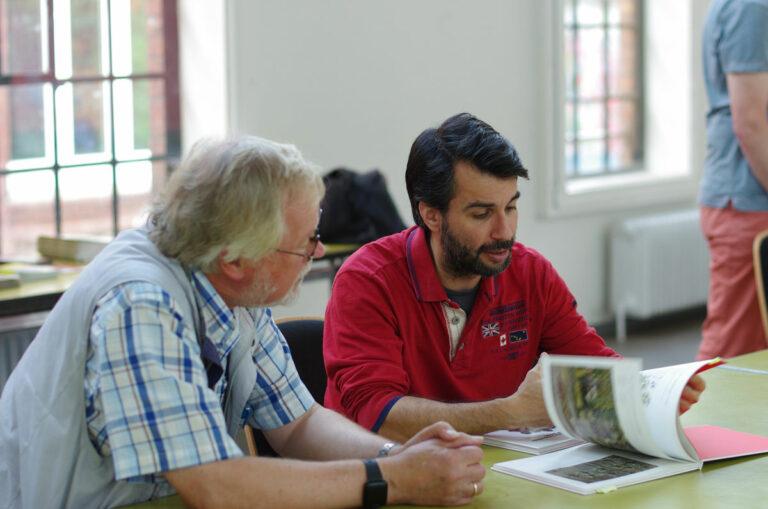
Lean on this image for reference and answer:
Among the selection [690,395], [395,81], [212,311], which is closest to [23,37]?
[395,81]

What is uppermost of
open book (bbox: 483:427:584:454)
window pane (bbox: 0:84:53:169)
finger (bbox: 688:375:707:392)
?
window pane (bbox: 0:84:53:169)

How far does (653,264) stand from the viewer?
20.2 feet

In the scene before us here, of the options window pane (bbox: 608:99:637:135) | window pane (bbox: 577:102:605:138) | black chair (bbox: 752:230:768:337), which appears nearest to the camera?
black chair (bbox: 752:230:768:337)

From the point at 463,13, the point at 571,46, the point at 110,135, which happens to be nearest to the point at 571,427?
the point at 110,135

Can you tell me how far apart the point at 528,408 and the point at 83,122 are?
2.88m

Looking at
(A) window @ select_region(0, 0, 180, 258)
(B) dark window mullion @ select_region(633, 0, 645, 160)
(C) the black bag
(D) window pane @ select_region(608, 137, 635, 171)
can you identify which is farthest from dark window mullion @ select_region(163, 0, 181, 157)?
(B) dark window mullion @ select_region(633, 0, 645, 160)

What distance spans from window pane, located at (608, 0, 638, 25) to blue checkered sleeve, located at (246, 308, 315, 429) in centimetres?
471

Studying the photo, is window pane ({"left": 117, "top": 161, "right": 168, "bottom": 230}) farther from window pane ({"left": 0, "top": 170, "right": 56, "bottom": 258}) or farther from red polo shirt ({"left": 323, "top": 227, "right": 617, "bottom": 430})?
red polo shirt ({"left": 323, "top": 227, "right": 617, "bottom": 430})

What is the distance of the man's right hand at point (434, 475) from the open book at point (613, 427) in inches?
5.4

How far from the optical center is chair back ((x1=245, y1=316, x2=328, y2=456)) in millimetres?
2473

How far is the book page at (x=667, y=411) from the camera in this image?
1.87 m

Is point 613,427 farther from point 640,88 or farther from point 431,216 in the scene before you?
point 640,88

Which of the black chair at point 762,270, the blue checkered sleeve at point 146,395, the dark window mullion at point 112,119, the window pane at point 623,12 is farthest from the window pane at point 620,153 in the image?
the blue checkered sleeve at point 146,395

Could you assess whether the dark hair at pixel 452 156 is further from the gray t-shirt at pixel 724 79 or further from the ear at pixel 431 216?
the gray t-shirt at pixel 724 79
